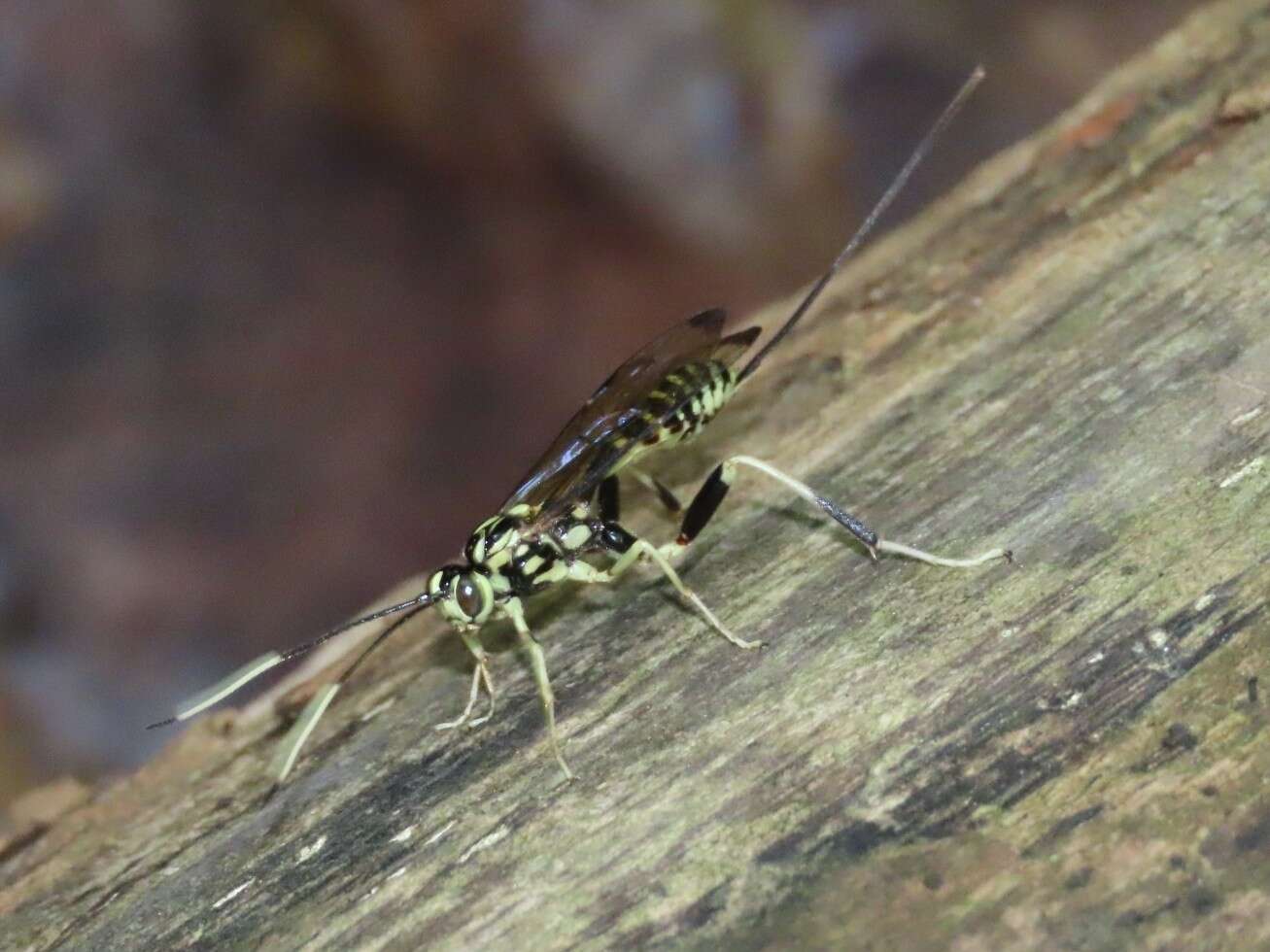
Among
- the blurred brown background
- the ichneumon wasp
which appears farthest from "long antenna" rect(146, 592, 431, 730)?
the blurred brown background

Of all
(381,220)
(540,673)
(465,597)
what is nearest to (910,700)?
(540,673)

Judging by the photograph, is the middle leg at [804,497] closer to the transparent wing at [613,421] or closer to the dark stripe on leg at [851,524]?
the dark stripe on leg at [851,524]

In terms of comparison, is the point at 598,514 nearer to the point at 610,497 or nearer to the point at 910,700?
the point at 610,497

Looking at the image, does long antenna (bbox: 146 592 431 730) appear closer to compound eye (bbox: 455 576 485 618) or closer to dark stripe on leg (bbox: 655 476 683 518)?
compound eye (bbox: 455 576 485 618)

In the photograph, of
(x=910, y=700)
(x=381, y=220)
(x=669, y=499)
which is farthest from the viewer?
(x=381, y=220)

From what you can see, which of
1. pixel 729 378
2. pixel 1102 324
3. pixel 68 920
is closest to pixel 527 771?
pixel 68 920

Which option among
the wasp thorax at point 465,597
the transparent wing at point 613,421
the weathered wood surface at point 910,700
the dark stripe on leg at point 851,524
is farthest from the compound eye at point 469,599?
the dark stripe on leg at point 851,524

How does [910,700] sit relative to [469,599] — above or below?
below

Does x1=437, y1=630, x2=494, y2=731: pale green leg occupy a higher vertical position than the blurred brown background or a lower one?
lower
